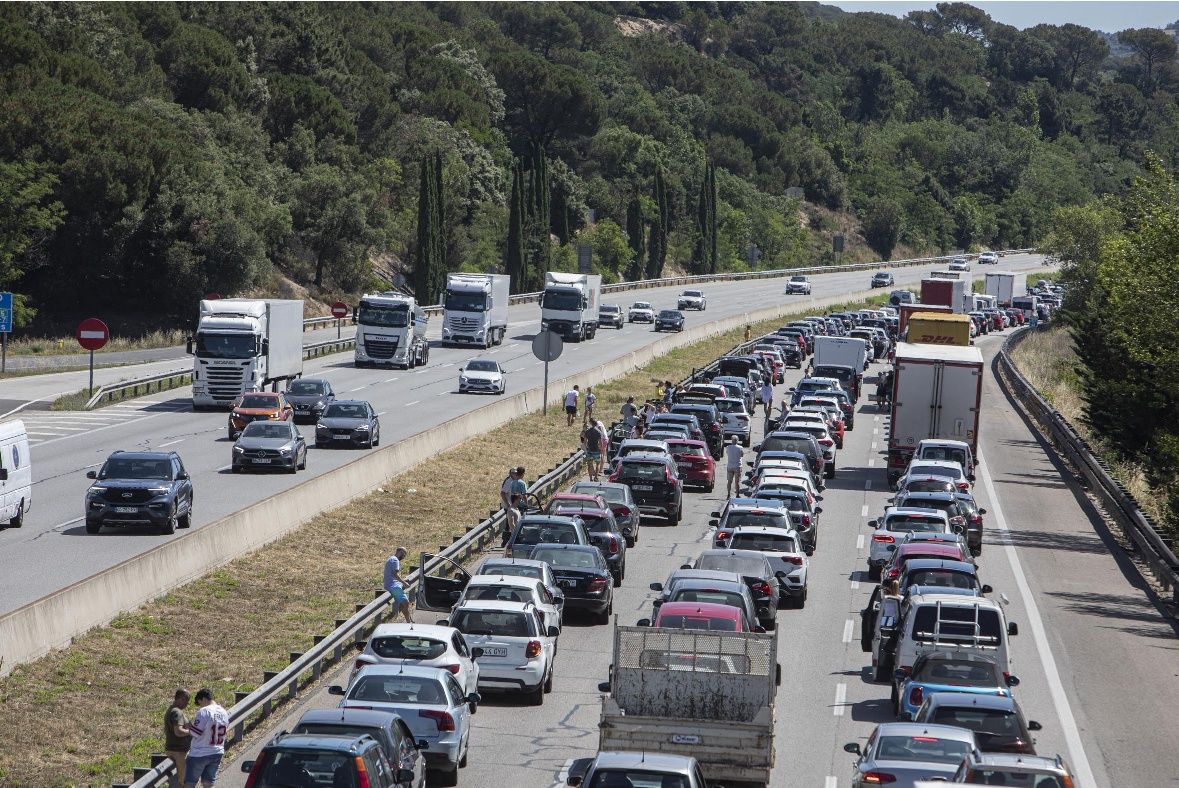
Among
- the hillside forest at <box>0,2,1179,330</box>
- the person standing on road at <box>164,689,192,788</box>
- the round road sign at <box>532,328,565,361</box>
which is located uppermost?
the hillside forest at <box>0,2,1179,330</box>

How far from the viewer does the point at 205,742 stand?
16562 mm

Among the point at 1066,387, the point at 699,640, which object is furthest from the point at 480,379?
the point at 699,640

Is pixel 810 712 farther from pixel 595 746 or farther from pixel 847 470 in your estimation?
pixel 847 470

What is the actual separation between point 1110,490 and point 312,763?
1259 inches

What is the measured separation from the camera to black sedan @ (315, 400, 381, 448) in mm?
45562

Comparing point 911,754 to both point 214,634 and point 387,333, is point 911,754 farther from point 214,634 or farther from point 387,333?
point 387,333

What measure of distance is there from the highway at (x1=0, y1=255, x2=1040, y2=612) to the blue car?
12881 millimetres

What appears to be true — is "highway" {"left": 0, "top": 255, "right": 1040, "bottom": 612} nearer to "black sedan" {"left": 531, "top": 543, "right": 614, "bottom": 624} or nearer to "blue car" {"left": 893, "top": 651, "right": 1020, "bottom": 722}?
"black sedan" {"left": 531, "top": 543, "right": 614, "bottom": 624}

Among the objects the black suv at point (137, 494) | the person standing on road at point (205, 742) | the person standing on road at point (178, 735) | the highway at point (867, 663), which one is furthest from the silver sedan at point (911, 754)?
the black suv at point (137, 494)

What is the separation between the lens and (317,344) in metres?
73.9

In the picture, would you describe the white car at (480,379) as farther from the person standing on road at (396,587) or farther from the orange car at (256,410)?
the person standing on road at (396,587)

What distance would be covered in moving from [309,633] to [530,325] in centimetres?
6924

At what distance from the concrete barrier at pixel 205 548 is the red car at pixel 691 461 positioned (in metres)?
6.67

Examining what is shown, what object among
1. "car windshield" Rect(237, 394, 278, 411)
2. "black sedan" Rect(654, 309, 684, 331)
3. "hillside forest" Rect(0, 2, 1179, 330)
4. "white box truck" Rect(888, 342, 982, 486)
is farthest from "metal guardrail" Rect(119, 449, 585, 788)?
"black sedan" Rect(654, 309, 684, 331)
